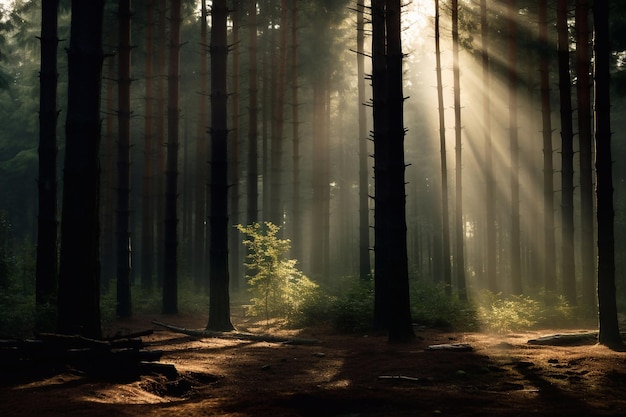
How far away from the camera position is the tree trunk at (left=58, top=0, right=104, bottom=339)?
436 inches

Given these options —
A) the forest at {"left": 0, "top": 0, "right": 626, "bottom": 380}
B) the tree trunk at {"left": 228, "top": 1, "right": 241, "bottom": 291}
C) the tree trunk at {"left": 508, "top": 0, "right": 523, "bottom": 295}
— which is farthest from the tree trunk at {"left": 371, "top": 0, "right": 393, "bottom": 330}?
the tree trunk at {"left": 228, "top": 1, "right": 241, "bottom": 291}

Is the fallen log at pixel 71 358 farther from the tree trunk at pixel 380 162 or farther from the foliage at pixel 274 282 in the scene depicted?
the foliage at pixel 274 282

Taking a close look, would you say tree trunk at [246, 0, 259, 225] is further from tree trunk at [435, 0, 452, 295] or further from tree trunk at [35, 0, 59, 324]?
tree trunk at [35, 0, 59, 324]

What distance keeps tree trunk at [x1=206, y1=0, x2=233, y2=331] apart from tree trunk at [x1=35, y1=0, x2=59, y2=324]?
432 cm

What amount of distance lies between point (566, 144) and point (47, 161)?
16510 mm

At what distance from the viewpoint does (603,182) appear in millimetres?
13062

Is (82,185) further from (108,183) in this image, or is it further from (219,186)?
(108,183)

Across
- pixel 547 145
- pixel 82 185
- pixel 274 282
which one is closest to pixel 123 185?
pixel 274 282

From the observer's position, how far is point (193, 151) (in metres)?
37.8

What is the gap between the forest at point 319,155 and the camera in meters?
13.1

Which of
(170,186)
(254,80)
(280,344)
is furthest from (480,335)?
(254,80)

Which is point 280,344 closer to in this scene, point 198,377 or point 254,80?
point 198,377

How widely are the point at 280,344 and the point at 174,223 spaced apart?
8318 mm

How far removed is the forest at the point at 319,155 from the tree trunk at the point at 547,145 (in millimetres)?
75
